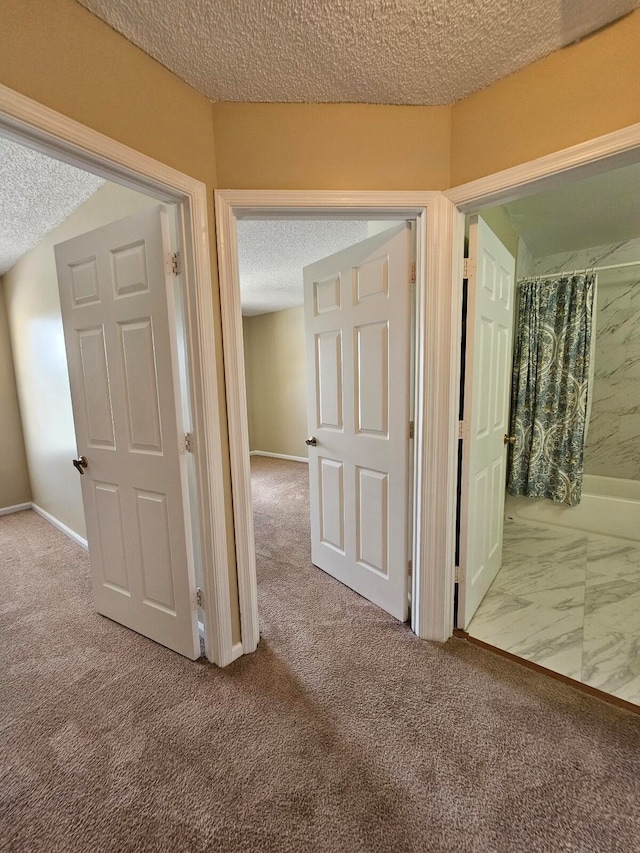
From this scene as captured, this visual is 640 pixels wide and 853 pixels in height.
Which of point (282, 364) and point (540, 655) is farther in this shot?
point (282, 364)

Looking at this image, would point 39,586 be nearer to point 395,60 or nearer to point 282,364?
point 395,60

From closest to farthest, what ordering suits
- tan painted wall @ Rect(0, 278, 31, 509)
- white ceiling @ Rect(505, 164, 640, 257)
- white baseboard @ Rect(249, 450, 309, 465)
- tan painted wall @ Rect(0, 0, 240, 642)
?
tan painted wall @ Rect(0, 0, 240, 642), white ceiling @ Rect(505, 164, 640, 257), tan painted wall @ Rect(0, 278, 31, 509), white baseboard @ Rect(249, 450, 309, 465)

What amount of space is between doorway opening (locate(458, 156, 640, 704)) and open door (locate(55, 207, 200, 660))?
4.50 ft

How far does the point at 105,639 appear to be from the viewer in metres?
1.85

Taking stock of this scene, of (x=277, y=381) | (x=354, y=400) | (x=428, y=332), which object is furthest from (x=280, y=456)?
(x=428, y=332)

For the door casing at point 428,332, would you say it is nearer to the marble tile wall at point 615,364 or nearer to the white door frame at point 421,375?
the white door frame at point 421,375

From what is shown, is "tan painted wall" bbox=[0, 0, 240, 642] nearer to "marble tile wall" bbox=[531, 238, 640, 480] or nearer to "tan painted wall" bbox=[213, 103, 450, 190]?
"tan painted wall" bbox=[213, 103, 450, 190]

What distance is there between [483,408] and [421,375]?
0.49m

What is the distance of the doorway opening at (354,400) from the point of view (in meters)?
1.73

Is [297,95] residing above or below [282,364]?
above

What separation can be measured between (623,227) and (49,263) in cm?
436

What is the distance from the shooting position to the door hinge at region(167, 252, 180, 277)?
1.39m

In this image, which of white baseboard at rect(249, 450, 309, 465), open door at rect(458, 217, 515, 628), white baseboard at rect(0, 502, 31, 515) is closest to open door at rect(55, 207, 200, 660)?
open door at rect(458, 217, 515, 628)

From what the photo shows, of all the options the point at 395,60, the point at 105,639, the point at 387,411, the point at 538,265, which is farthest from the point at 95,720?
the point at 538,265
